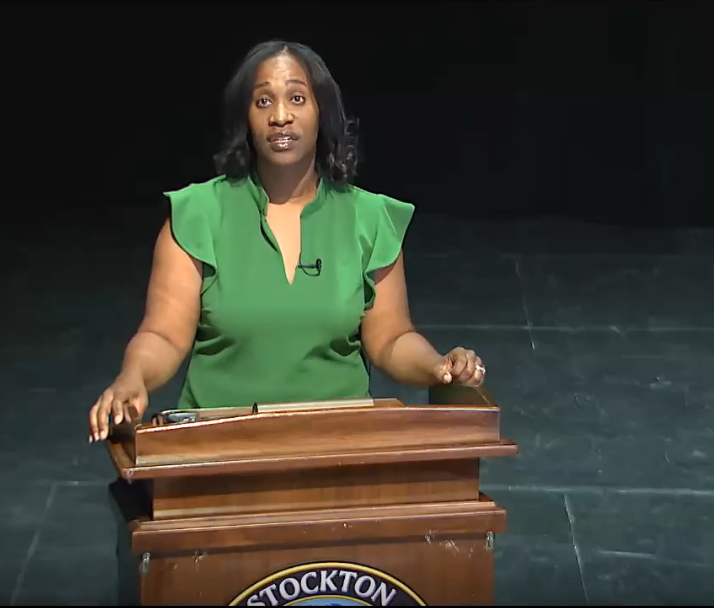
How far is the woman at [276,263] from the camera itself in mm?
2328

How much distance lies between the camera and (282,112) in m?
2.32

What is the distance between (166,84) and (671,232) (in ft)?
12.8

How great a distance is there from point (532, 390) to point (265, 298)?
8.09 feet

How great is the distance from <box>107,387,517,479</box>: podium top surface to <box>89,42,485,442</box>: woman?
0.34 meters

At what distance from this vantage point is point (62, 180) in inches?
312

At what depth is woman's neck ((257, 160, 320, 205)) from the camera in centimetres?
240

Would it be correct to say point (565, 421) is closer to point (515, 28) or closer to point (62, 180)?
point (62, 180)

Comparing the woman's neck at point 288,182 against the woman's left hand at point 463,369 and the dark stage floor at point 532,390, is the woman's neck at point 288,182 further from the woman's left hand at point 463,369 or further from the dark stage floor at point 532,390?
the dark stage floor at point 532,390

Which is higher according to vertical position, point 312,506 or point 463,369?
point 463,369

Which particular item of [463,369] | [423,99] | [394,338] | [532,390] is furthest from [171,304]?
[423,99]

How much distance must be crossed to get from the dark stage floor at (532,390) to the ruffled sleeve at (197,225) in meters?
1.24

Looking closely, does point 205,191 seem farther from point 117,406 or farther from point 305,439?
point 305,439

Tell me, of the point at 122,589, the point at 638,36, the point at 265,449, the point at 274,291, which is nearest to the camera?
the point at 265,449

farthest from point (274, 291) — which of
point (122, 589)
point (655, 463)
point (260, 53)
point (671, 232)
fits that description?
point (671, 232)
